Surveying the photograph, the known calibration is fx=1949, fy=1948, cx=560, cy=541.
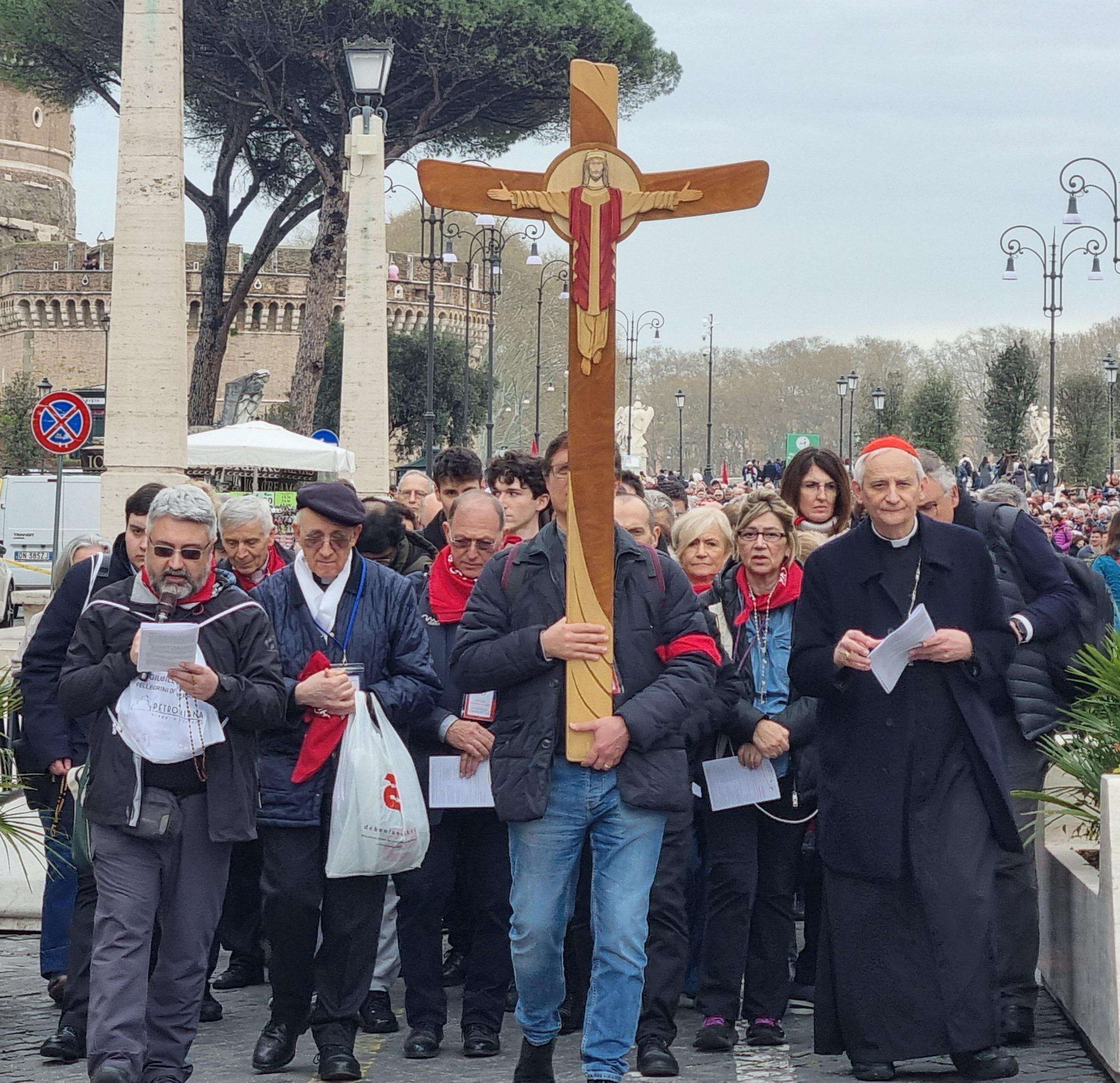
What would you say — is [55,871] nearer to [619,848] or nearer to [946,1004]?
[619,848]

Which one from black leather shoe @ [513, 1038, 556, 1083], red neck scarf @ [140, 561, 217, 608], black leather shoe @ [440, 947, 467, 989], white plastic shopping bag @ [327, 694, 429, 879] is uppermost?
red neck scarf @ [140, 561, 217, 608]

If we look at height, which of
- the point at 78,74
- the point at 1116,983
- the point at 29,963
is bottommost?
the point at 29,963

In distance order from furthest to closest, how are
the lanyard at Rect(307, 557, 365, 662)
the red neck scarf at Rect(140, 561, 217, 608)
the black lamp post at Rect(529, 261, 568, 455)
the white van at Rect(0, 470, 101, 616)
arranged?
the black lamp post at Rect(529, 261, 568, 455)
the white van at Rect(0, 470, 101, 616)
the lanyard at Rect(307, 557, 365, 662)
the red neck scarf at Rect(140, 561, 217, 608)

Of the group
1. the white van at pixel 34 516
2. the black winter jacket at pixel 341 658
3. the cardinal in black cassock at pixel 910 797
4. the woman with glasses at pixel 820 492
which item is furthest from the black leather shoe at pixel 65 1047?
the white van at pixel 34 516

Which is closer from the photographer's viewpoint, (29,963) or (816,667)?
(816,667)

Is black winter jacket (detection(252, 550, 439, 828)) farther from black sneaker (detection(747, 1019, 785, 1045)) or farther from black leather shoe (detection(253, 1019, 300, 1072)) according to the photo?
black sneaker (detection(747, 1019, 785, 1045))

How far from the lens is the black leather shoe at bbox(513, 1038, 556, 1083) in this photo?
5.02 m

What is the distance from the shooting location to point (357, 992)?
17.8 ft

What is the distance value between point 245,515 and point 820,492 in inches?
84.4

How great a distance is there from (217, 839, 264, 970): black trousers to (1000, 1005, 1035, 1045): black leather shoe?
2543mm

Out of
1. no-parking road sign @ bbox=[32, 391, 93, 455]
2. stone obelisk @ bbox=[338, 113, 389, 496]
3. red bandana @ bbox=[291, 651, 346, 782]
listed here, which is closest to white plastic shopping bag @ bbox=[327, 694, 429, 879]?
red bandana @ bbox=[291, 651, 346, 782]

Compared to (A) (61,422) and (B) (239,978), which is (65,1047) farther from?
(A) (61,422)

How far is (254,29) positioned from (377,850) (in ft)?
101

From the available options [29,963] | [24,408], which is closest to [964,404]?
[24,408]
